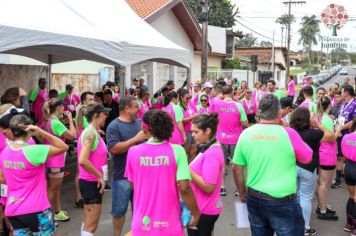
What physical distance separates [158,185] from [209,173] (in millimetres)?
452

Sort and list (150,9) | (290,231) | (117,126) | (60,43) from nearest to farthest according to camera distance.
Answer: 1. (290,231)
2. (117,126)
3. (60,43)
4. (150,9)

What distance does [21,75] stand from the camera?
34.9ft

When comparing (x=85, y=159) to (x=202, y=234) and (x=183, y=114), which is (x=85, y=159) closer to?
(x=202, y=234)

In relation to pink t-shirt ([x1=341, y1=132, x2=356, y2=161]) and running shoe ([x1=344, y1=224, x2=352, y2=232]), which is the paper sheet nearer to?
pink t-shirt ([x1=341, y1=132, x2=356, y2=161])

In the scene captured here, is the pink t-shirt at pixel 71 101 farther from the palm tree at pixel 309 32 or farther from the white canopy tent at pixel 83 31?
the palm tree at pixel 309 32

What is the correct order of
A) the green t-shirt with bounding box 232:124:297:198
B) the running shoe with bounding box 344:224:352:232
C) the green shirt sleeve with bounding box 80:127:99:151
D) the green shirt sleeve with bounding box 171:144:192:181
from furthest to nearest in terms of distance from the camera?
the running shoe with bounding box 344:224:352:232 → the green shirt sleeve with bounding box 80:127:99:151 → the green t-shirt with bounding box 232:124:297:198 → the green shirt sleeve with bounding box 171:144:192:181

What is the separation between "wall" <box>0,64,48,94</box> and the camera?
9.91m

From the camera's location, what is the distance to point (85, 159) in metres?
4.26

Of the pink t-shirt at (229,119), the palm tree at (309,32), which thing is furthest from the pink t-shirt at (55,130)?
the palm tree at (309,32)

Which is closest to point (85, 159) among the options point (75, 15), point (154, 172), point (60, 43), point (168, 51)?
point (154, 172)

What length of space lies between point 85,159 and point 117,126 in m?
0.54

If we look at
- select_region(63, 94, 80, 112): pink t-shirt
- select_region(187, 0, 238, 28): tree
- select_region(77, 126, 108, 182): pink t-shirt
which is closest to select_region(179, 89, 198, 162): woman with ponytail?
select_region(77, 126, 108, 182): pink t-shirt

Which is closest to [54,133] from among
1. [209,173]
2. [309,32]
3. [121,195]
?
[121,195]

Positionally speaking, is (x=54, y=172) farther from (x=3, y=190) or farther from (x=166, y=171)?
(x=166, y=171)
